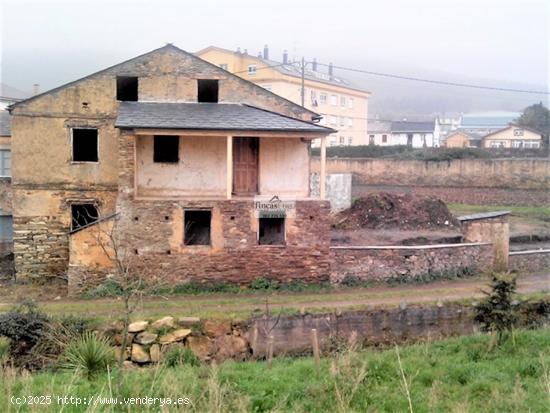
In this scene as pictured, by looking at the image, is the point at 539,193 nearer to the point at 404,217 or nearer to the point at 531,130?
the point at 404,217

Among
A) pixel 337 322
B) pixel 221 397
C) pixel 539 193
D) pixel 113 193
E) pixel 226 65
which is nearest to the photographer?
pixel 221 397

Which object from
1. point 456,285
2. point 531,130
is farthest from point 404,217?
point 531,130

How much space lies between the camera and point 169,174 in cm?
2122

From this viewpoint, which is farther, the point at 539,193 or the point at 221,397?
the point at 539,193

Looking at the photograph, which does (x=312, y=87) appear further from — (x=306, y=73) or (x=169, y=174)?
(x=169, y=174)

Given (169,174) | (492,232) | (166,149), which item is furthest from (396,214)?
(166,149)

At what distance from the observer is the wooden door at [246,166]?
21875 mm

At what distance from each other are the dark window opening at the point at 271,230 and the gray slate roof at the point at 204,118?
3003 mm

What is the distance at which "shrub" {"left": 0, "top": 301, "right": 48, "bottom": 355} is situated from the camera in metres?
13.9

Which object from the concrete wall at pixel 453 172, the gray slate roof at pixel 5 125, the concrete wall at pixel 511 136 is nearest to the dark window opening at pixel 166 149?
the gray slate roof at pixel 5 125

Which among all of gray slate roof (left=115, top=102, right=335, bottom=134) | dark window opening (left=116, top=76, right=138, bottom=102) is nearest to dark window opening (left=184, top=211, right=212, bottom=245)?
gray slate roof (left=115, top=102, right=335, bottom=134)

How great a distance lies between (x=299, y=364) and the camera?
11.9 m

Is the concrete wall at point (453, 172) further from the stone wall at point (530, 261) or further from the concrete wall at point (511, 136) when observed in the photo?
the concrete wall at point (511, 136)

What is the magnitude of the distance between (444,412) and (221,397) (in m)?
2.99
